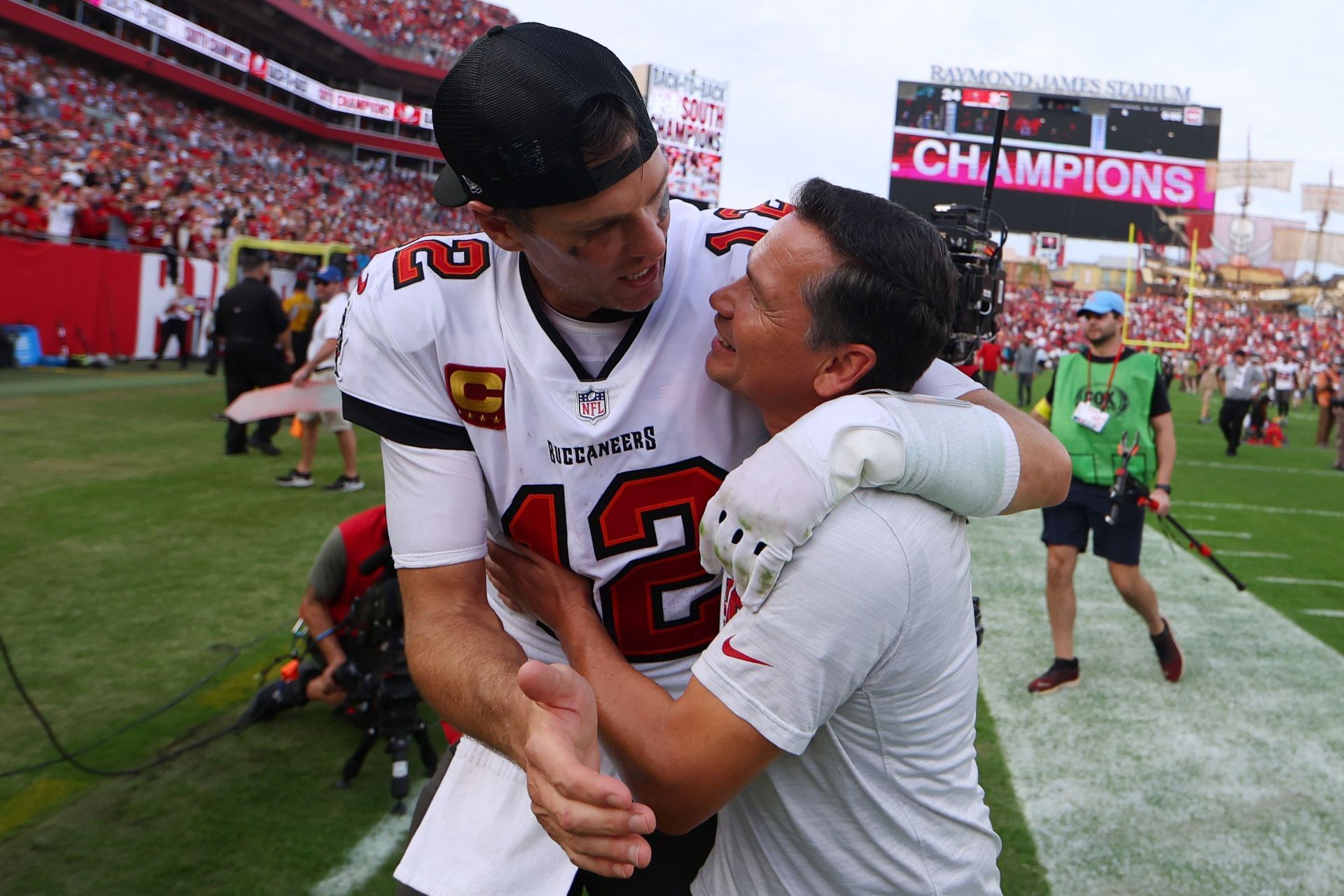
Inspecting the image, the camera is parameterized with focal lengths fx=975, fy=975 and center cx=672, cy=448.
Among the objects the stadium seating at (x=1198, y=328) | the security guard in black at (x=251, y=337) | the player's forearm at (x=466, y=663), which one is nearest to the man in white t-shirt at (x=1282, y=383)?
the stadium seating at (x=1198, y=328)

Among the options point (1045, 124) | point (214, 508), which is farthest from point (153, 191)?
point (1045, 124)

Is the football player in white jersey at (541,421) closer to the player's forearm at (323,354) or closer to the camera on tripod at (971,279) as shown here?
the camera on tripod at (971,279)

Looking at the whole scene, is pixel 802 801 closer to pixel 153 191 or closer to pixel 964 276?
pixel 964 276

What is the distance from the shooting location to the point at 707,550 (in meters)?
1.46

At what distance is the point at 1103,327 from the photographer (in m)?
5.41

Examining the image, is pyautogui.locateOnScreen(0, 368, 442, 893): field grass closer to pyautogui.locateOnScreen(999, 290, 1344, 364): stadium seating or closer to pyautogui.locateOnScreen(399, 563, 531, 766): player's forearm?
pyautogui.locateOnScreen(399, 563, 531, 766): player's forearm

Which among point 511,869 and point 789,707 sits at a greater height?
point 789,707

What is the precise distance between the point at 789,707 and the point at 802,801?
0.30 metres

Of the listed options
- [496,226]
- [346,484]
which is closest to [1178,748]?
[496,226]

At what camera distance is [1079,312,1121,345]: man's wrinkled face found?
17.8ft

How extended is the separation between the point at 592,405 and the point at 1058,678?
418 centimetres

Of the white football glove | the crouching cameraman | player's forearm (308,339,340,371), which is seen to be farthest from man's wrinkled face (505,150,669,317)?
player's forearm (308,339,340,371)

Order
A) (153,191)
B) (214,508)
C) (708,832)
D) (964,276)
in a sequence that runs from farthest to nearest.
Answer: (153,191) → (214,508) → (964,276) → (708,832)

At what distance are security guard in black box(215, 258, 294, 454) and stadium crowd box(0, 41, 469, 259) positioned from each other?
420 cm
